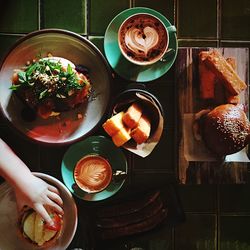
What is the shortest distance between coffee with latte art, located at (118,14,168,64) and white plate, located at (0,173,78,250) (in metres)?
0.72

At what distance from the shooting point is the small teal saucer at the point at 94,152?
6.70ft

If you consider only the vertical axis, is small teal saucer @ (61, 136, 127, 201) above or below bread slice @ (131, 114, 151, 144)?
below

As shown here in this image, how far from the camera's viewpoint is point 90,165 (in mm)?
2051

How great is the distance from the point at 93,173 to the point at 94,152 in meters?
0.10

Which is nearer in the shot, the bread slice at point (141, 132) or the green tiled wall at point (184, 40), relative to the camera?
the bread slice at point (141, 132)

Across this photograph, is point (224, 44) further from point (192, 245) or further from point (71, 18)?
point (192, 245)

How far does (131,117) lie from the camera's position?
6.35ft

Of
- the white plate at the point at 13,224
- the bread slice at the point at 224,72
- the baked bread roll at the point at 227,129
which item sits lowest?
the white plate at the point at 13,224

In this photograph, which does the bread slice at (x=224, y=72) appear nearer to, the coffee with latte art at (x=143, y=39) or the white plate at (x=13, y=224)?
the coffee with latte art at (x=143, y=39)

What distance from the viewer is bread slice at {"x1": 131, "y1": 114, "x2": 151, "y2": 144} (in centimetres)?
195

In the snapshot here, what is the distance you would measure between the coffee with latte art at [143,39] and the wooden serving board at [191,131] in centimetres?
14

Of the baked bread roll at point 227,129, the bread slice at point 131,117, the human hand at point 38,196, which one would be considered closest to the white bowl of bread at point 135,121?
the bread slice at point 131,117

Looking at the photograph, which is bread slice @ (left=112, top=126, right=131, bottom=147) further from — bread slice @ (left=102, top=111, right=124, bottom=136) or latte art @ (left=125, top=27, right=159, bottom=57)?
latte art @ (left=125, top=27, right=159, bottom=57)

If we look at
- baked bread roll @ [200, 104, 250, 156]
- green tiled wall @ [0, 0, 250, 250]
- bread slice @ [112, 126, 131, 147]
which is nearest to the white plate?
green tiled wall @ [0, 0, 250, 250]
